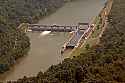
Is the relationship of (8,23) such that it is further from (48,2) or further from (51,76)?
(51,76)

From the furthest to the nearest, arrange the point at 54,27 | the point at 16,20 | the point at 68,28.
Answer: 1. the point at 16,20
2. the point at 54,27
3. the point at 68,28

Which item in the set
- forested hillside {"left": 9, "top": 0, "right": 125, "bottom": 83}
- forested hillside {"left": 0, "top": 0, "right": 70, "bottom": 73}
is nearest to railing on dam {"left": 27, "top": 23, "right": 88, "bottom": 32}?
forested hillside {"left": 0, "top": 0, "right": 70, "bottom": 73}

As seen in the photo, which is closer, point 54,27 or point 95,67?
point 95,67

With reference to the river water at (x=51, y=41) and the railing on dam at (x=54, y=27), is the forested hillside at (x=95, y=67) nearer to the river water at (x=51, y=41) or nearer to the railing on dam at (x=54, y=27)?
the river water at (x=51, y=41)

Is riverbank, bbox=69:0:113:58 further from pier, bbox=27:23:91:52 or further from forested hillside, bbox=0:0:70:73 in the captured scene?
forested hillside, bbox=0:0:70:73

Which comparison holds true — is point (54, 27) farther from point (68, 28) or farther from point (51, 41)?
point (51, 41)

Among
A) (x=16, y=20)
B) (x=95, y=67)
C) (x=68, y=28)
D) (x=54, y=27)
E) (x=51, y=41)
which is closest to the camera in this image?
(x=95, y=67)

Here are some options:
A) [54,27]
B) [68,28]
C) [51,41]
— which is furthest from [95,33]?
[54,27]
